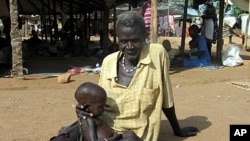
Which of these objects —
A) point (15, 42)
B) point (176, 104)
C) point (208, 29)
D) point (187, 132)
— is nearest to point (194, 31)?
point (208, 29)

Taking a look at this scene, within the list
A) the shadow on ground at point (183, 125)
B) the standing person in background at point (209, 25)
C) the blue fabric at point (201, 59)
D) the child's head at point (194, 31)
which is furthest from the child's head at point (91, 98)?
the standing person in background at point (209, 25)

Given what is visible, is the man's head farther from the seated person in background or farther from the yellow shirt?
the seated person in background

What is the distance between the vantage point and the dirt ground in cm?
413

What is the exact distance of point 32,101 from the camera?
19.4ft

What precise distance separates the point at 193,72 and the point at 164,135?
5263mm

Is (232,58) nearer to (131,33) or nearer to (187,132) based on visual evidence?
(187,132)

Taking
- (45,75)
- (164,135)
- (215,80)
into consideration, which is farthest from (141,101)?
(45,75)

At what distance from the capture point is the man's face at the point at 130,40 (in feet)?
9.66

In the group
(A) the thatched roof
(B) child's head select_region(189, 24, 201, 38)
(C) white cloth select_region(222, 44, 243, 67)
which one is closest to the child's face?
(C) white cloth select_region(222, 44, 243, 67)

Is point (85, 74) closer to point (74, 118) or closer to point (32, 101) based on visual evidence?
point (32, 101)

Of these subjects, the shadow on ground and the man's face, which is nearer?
the man's face

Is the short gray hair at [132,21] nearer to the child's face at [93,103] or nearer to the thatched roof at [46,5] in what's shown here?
the child's face at [93,103]

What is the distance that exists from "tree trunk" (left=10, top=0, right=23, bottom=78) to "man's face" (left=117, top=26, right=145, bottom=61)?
17.6 ft

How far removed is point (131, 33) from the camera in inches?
116
